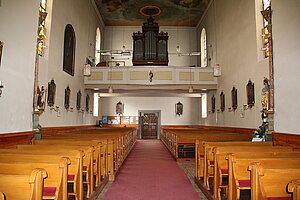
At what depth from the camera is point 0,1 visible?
3.76m

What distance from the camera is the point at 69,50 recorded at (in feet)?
31.3

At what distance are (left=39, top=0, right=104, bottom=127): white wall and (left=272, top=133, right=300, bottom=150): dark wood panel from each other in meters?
6.50

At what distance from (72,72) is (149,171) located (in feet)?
20.1

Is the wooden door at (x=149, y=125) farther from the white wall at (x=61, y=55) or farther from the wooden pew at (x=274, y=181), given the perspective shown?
the wooden pew at (x=274, y=181)

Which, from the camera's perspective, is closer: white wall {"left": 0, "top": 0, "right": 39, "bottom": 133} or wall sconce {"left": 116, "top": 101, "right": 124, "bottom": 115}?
white wall {"left": 0, "top": 0, "right": 39, "bottom": 133}

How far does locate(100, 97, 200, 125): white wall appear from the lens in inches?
682

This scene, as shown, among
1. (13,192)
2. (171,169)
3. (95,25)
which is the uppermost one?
(95,25)

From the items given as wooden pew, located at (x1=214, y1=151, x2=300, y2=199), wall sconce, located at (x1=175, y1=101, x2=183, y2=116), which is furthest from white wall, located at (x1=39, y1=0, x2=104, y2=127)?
wall sconce, located at (x1=175, y1=101, x2=183, y2=116)

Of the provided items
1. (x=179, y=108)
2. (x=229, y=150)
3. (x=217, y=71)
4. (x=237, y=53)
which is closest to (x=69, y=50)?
(x=217, y=71)

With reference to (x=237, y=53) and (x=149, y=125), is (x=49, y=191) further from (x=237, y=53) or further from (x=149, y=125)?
(x=149, y=125)

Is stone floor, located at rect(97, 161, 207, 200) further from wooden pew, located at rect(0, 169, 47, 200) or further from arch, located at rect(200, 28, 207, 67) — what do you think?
arch, located at rect(200, 28, 207, 67)

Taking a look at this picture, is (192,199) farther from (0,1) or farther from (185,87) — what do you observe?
(185,87)

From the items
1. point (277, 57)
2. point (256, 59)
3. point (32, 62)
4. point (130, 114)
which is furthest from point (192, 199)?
point (130, 114)

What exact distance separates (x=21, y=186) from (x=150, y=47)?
12.4m
